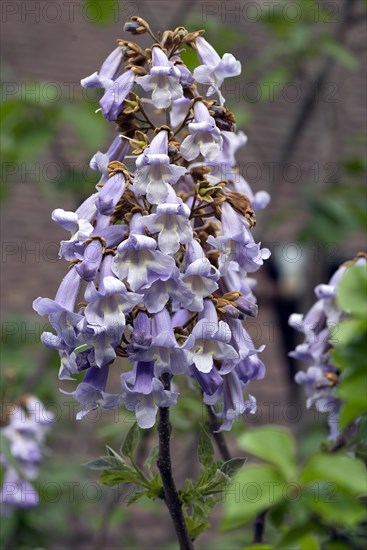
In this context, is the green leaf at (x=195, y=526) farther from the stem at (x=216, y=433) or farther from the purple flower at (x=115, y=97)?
the purple flower at (x=115, y=97)

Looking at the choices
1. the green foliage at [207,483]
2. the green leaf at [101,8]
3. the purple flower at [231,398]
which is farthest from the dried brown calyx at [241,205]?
the green leaf at [101,8]

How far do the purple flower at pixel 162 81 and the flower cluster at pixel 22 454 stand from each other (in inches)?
73.3

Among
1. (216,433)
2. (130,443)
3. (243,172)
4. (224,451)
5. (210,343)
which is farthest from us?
(243,172)

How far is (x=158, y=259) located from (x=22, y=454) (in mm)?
1871

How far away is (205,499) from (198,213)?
0.62m

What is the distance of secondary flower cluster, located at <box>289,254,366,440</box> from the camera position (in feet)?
8.00

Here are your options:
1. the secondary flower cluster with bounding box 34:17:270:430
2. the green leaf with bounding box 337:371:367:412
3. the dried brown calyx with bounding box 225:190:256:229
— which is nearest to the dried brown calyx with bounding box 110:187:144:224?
the secondary flower cluster with bounding box 34:17:270:430

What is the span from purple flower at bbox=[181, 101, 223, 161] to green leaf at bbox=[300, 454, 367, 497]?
2.21ft

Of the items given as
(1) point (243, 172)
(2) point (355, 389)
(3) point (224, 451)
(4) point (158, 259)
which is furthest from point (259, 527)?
(1) point (243, 172)

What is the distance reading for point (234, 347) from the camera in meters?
1.97

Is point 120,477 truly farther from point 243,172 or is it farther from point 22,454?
point 243,172

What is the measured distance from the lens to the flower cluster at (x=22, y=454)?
3.42 metres

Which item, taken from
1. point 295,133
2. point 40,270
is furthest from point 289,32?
point 40,270

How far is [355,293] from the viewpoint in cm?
187
